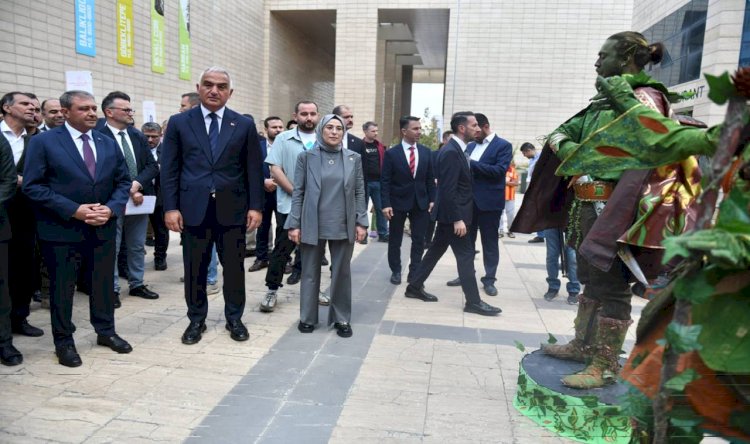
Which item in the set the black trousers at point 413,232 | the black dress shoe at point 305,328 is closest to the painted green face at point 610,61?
the black dress shoe at point 305,328

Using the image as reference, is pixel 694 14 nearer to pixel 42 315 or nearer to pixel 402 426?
pixel 402 426

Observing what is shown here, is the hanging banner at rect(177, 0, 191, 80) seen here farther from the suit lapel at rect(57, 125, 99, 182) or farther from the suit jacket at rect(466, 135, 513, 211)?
the suit lapel at rect(57, 125, 99, 182)

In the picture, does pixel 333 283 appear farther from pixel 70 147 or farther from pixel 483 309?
pixel 70 147

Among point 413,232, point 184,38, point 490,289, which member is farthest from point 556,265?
point 184,38

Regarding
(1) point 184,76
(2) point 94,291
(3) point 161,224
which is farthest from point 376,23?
(2) point 94,291

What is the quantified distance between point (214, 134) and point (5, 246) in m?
1.60

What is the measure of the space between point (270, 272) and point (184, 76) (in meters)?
7.72

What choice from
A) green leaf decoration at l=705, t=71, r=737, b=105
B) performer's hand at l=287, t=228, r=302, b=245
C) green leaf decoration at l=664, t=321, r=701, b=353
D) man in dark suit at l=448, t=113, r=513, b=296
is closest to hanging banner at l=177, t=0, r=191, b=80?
man in dark suit at l=448, t=113, r=513, b=296

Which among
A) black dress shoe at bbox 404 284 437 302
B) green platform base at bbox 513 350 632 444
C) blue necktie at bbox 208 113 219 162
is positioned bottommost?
black dress shoe at bbox 404 284 437 302

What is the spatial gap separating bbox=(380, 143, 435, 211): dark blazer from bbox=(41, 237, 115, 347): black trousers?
324 cm

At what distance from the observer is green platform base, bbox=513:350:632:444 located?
2.92 m

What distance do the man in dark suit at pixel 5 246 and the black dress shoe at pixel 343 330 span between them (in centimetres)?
227

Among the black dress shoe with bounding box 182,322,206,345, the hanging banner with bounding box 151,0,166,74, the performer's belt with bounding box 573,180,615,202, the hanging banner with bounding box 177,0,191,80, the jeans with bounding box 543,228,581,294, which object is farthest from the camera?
the hanging banner with bounding box 177,0,191,80

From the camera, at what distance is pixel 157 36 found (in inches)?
405
